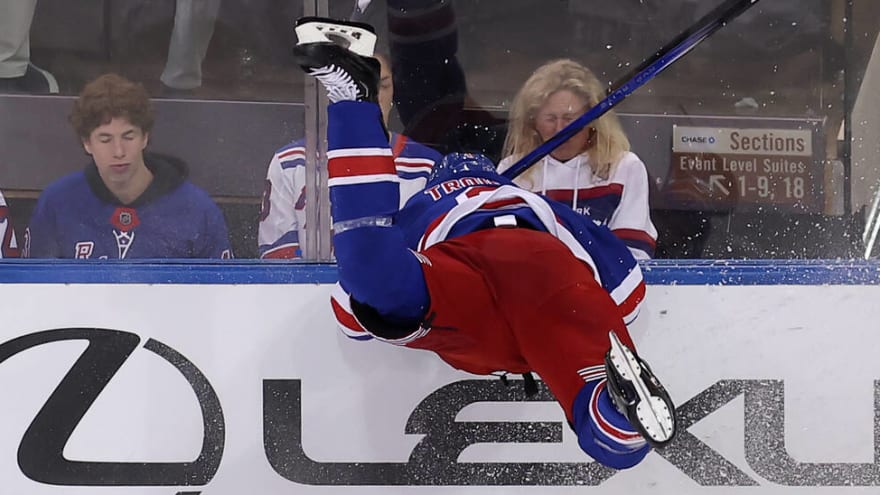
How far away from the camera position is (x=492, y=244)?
171 centimetres

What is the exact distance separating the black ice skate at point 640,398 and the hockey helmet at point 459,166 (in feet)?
1.92

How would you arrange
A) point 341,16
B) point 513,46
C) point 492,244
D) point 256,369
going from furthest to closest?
point 513,46
point 341,16
point 256,369
point 492,244

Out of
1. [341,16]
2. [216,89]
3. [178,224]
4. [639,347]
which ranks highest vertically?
[341,16]

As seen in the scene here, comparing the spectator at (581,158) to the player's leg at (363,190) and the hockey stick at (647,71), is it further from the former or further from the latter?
the player's leg at (363,190)

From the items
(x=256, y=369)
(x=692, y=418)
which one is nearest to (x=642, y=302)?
(x=692, y=418)

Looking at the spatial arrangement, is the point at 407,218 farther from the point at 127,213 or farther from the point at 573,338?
the point at 127,213

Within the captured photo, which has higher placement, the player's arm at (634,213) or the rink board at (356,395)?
the player's arm at (634,213)

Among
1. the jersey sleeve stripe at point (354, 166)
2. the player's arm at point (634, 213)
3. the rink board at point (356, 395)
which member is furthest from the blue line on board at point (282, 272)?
the jersey sleeve stripe at point (354, 166)

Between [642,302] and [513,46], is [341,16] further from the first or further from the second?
[642,302]

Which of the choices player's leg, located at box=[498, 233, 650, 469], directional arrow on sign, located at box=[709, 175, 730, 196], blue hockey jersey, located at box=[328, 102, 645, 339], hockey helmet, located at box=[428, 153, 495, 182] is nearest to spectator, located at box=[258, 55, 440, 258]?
hockey helmet, located at box=[428, 153, 495, 182]

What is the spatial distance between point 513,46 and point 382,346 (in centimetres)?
72

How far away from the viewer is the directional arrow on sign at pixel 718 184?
7.36 feet

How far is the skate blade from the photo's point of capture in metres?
1.49

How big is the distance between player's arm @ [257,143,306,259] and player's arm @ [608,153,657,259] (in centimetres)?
63
